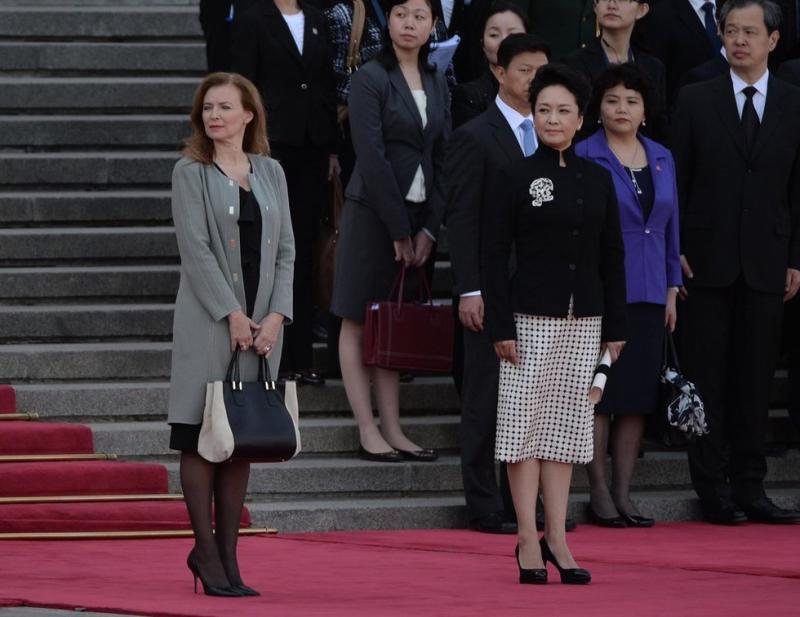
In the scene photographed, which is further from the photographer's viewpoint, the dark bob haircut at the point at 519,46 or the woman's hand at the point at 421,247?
the woman's hand at the point at 421,247

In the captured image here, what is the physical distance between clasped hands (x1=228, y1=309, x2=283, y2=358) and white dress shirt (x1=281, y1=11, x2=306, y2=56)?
120 inches

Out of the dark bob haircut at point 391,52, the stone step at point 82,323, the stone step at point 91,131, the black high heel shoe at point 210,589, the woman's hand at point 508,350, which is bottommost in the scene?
the black high heel shoe at point 210,589

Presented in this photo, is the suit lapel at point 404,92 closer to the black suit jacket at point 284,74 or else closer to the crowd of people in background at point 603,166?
the crowd of people in background at point 603,166

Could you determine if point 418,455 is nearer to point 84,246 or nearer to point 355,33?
point 355,33

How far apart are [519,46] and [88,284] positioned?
3017 millimetres

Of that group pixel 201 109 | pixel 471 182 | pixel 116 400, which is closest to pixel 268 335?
pixel 201 109

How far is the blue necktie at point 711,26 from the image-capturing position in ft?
33.5

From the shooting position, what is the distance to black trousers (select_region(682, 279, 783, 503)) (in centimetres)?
922

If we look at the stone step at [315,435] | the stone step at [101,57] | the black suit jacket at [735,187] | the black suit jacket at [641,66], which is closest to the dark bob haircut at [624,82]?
the black suit jacket at [641,66]

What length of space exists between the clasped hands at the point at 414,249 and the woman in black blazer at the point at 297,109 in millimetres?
711

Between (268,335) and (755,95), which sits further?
(755,95)

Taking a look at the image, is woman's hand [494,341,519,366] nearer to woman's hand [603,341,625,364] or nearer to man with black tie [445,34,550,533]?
woman's hand [603,341,625,364]

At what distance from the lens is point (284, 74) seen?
976cm

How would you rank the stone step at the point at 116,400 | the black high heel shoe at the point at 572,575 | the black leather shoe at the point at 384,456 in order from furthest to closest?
the stone step at the point at 116,400, the black leather shoe at the point at 384,456, the black high heel shoe at the point at 572,575
